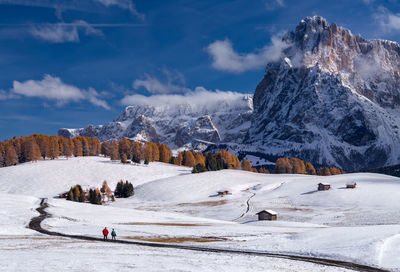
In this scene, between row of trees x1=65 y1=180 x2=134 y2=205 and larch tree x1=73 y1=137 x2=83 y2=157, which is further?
larch tree x1=73 y1=137 x2=83 y2=157

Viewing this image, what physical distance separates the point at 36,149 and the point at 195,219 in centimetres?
11464

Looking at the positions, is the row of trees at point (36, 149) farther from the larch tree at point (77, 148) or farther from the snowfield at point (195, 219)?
the snowfield at point (195, 219)

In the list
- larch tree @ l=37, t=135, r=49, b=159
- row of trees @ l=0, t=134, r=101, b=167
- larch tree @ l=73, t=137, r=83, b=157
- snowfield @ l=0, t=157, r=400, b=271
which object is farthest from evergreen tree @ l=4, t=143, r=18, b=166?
larch tree @ l=73, t=137, r=83, b=157

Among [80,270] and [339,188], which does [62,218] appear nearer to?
[80,270]

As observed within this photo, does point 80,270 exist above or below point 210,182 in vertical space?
below

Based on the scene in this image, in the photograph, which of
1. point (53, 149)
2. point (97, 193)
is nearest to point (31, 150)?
point (53, 149)

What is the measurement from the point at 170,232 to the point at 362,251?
26258 mm

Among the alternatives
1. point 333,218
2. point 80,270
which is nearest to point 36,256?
point 80,270

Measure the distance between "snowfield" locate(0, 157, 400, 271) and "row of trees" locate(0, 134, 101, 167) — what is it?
12.3m

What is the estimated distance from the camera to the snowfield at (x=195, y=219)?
3259cm

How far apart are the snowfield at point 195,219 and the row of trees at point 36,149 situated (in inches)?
483

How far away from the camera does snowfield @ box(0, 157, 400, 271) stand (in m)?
32.6

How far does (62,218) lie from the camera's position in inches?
2687

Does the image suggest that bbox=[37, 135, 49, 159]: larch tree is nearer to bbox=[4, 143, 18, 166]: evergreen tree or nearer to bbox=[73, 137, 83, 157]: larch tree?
bbox=[4, 143, 18, 166]: evergreen tree
